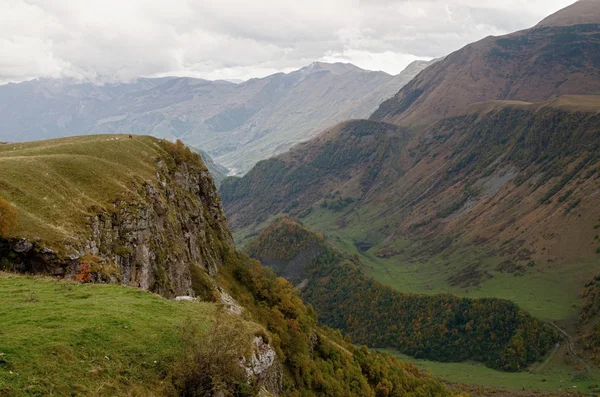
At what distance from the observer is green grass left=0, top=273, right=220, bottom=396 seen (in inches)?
848

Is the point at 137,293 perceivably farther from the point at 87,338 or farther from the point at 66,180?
the point at 66,180

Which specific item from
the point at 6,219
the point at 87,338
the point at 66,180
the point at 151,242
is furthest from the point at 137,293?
the point at 66,180

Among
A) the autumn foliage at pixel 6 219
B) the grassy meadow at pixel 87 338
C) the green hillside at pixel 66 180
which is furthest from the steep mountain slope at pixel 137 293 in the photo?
the autumn foliage at pixel 6 219

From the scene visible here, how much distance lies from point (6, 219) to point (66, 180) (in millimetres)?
13711

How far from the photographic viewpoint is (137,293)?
112 feet

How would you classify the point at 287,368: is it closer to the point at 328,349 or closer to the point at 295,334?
the point at 295,334

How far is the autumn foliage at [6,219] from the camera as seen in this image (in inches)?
1385

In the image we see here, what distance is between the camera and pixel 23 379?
20.7 metres

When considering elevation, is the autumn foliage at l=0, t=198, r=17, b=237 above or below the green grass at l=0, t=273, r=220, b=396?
above

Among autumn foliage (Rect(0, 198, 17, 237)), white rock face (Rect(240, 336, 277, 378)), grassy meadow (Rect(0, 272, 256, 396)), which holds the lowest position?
white rock face (Rect(240, 336, 277, 378))

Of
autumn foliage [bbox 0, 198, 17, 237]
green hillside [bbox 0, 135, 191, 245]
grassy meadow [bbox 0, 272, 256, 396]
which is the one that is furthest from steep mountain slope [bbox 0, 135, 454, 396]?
autumn foliage [bbox 0, 198, 17, 237]

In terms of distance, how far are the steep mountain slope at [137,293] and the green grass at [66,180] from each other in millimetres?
162

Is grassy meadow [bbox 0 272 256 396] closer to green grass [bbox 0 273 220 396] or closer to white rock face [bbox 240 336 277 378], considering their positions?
green grass [bbox 0 273 220 396]

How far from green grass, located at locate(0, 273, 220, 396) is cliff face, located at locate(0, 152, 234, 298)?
4021 mm
